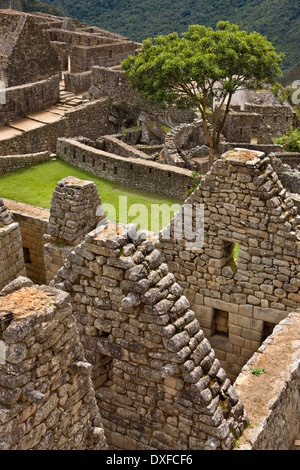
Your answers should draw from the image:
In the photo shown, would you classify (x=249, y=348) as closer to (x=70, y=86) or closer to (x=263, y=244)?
(x=263, y=244)

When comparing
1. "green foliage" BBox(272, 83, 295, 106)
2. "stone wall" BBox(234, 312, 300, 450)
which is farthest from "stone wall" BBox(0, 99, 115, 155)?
"stone wall" BBox(234, 312, 300, 450)

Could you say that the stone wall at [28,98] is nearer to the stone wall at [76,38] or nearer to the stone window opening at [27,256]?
the stone wall at [76,38]

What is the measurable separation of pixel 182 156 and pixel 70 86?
9.09 m

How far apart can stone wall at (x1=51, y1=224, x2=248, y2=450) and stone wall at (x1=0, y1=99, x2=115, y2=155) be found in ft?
59.8

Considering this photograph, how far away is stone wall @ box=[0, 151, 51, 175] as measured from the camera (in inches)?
834

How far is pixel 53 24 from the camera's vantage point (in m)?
Result: 40.8

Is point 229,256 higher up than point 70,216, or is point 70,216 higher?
point 70,216

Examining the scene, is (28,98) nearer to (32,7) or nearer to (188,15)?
(32,7)

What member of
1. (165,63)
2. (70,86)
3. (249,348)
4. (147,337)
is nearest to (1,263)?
(249,348)

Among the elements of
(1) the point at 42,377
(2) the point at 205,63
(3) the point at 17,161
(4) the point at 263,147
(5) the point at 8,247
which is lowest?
(4) the point at 263,147

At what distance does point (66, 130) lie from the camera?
88.0 feet

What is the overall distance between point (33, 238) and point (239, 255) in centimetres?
482

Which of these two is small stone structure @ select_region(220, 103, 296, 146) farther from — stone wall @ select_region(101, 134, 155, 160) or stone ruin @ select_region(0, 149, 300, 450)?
stone ruin @ select_region(0, 149, 300, 450)

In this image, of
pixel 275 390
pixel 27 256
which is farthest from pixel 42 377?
pixel 27 256
